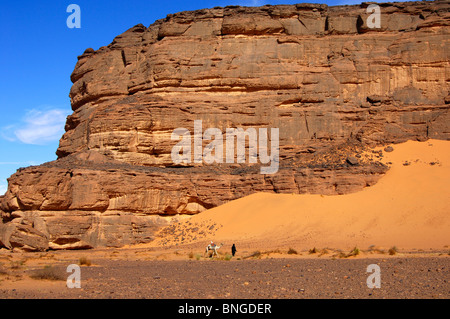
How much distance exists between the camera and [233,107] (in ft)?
107

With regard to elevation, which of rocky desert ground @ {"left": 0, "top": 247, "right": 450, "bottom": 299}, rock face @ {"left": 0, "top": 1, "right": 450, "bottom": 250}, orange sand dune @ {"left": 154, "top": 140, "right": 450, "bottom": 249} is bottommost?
rocky desert ground @ {"left": 0, "top": 247, "right": 450, "bottom": 299}

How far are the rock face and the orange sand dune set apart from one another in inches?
43.7

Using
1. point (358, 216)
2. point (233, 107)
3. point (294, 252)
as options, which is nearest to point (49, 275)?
point (294, 252)

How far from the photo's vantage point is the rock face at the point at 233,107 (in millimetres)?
25359

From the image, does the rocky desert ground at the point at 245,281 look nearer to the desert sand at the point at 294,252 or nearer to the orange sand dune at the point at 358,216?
the desert sand at the point at 294,252

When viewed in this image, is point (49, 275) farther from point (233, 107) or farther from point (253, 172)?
point (233, 107)

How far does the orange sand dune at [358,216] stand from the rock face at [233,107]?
1.11m

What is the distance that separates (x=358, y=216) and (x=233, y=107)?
492 inches

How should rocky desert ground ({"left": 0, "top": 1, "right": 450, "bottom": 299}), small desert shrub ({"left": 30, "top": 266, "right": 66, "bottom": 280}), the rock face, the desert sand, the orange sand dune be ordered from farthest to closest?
the rock face
the orange sand dune
rocky desert ground ({"left": 0, "top": 1, "right": 450, "bottom": 299})
small desert shrub ({"left": 30, "top": 266, "right": 66, "bottom": 280})
the desert sand

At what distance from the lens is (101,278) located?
13.0 metres

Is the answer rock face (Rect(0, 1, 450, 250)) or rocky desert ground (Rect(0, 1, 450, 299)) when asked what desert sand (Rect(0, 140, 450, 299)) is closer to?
rocky desert ground (Rect(0, 1, 450, 299))

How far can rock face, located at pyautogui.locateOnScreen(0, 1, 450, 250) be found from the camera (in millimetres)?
25359

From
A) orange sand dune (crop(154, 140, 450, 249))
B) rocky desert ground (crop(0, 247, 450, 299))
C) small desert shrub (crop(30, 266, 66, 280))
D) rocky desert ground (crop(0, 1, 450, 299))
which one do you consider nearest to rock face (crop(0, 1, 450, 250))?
rocky desert ground (crop(0, 1, 450, 299))
